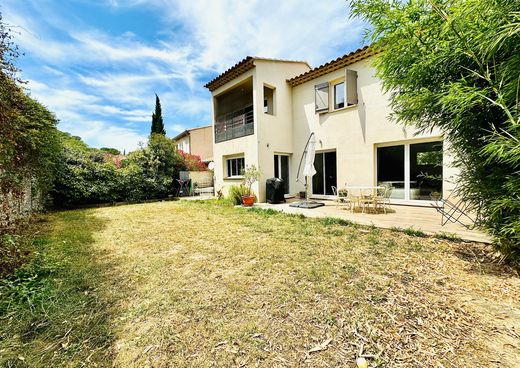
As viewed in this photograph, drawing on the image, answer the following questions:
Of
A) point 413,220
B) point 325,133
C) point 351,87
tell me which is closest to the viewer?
point 413,220

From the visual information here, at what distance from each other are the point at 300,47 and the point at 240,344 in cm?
1446

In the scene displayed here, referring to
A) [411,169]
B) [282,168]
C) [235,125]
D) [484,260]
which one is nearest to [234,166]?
[235,125]

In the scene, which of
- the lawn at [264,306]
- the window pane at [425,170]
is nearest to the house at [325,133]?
the window pane at [425,170]

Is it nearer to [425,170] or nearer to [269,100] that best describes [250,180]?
[269,100]

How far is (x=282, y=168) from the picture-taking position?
539 inches

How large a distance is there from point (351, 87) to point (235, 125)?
7263 mm

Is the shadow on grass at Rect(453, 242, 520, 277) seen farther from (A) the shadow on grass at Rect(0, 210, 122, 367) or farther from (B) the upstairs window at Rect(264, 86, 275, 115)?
(B) the upstairs window at Rect(264, 86, 275, 115)

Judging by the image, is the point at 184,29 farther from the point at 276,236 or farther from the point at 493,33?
the point at 493,33

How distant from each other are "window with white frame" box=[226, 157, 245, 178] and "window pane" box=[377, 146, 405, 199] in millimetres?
7457

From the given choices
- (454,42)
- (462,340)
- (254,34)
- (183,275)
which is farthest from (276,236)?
(254,34)

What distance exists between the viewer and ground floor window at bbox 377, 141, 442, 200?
9.08 meters

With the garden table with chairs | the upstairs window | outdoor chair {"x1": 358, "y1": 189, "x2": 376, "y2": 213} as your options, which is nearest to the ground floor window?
the garden table with chairs

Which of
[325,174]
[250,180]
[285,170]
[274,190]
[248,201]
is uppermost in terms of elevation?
[285,170]

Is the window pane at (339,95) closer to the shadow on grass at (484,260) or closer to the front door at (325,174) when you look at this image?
the front door at (325,174)
